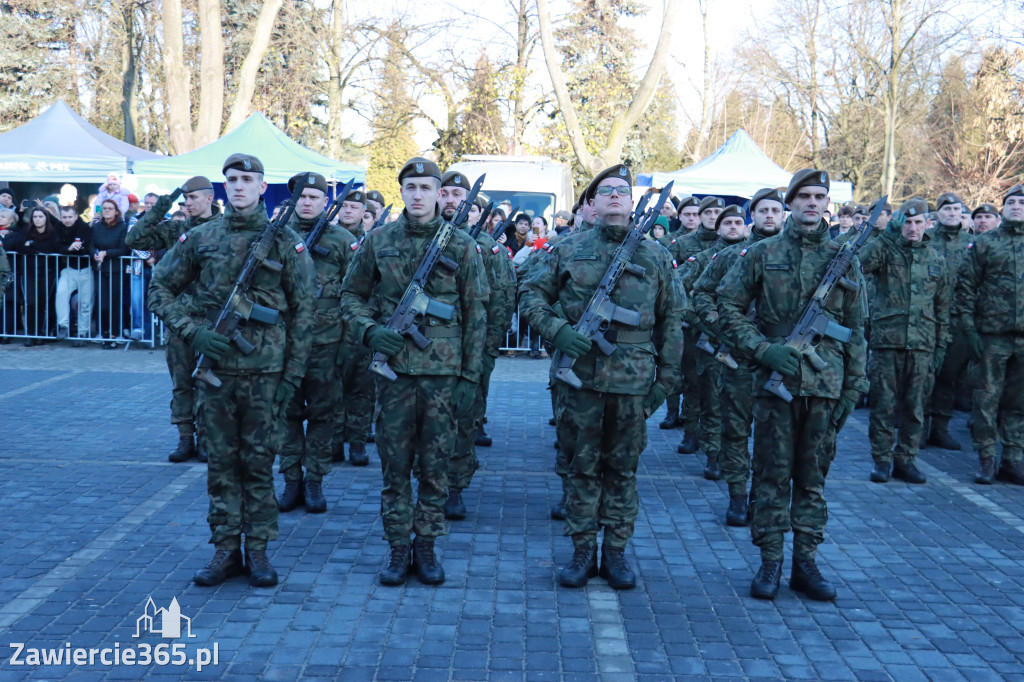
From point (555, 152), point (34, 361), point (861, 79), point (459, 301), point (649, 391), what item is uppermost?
point (861, 79)

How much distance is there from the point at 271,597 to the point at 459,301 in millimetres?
1929

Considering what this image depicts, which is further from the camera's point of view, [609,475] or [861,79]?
[861,79]

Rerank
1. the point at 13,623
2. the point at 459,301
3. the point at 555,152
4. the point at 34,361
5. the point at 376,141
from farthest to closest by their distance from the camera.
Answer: the point at 376,141 → the point at 555,152 → the point at 34,361 → the point at 459,301 → the point at 13,623

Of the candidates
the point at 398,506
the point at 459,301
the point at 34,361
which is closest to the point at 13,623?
the point at 398,506

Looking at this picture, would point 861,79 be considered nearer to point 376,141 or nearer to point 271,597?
point 376,141

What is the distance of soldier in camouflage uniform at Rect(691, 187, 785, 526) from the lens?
24.8ft

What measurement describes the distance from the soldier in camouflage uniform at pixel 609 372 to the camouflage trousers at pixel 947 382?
5.55 metres

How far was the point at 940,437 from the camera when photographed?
10.4 m

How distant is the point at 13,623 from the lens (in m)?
5.19

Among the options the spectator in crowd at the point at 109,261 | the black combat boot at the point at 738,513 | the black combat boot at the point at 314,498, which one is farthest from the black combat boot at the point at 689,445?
the spectator in crowd at the point at 109,261

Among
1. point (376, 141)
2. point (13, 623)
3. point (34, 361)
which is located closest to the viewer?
point (13, 623)

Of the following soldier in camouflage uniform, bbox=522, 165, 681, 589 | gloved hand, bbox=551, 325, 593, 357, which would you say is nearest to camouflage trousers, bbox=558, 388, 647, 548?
soldier in camouflage uniform, bbox=522, 165, 681, 589

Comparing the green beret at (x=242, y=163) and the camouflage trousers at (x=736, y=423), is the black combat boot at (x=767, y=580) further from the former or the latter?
the green beret at (x=242, y=163)

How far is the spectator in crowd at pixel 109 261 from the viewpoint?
15.2m
